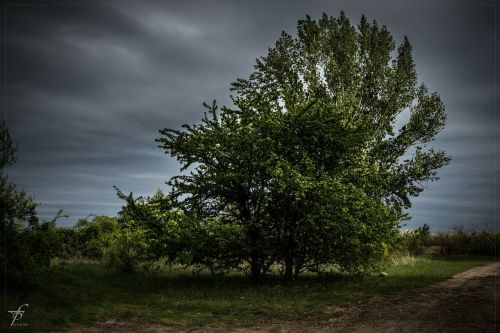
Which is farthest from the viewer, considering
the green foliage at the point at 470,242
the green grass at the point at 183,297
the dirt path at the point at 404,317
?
the green foliage at the point at 470,242


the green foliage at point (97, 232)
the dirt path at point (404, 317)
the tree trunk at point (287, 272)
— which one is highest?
the green foliage at point (97, 232)

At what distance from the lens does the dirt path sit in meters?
11.1

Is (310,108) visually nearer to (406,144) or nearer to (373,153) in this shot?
(373,153)

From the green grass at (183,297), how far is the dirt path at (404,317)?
2.58 feet

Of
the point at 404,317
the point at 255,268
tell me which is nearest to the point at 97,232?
the point at 255,268

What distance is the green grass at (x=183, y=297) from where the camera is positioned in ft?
41.0

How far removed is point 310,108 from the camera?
2008 centimetres

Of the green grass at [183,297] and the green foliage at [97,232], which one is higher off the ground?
the green foliage at [97,232]

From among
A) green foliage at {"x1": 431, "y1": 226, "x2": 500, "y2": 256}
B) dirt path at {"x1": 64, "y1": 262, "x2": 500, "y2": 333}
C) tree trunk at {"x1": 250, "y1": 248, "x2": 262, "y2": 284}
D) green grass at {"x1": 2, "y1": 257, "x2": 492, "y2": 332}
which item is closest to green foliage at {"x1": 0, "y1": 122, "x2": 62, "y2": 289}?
green grass at {"x1": 2, "y1": 257, "x2": 492, "y2": 332}

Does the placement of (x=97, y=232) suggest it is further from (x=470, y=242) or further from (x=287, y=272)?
(x=470, y=242)

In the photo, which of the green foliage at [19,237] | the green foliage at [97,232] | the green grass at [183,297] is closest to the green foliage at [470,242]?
the green grass at [183,297]

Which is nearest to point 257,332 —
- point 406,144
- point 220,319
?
point 220,319

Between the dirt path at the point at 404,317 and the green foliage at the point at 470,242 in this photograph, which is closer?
the dirt path at the point at 404,317

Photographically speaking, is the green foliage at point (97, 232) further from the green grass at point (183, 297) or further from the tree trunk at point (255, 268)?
the tree trunk at point (255, 268)
